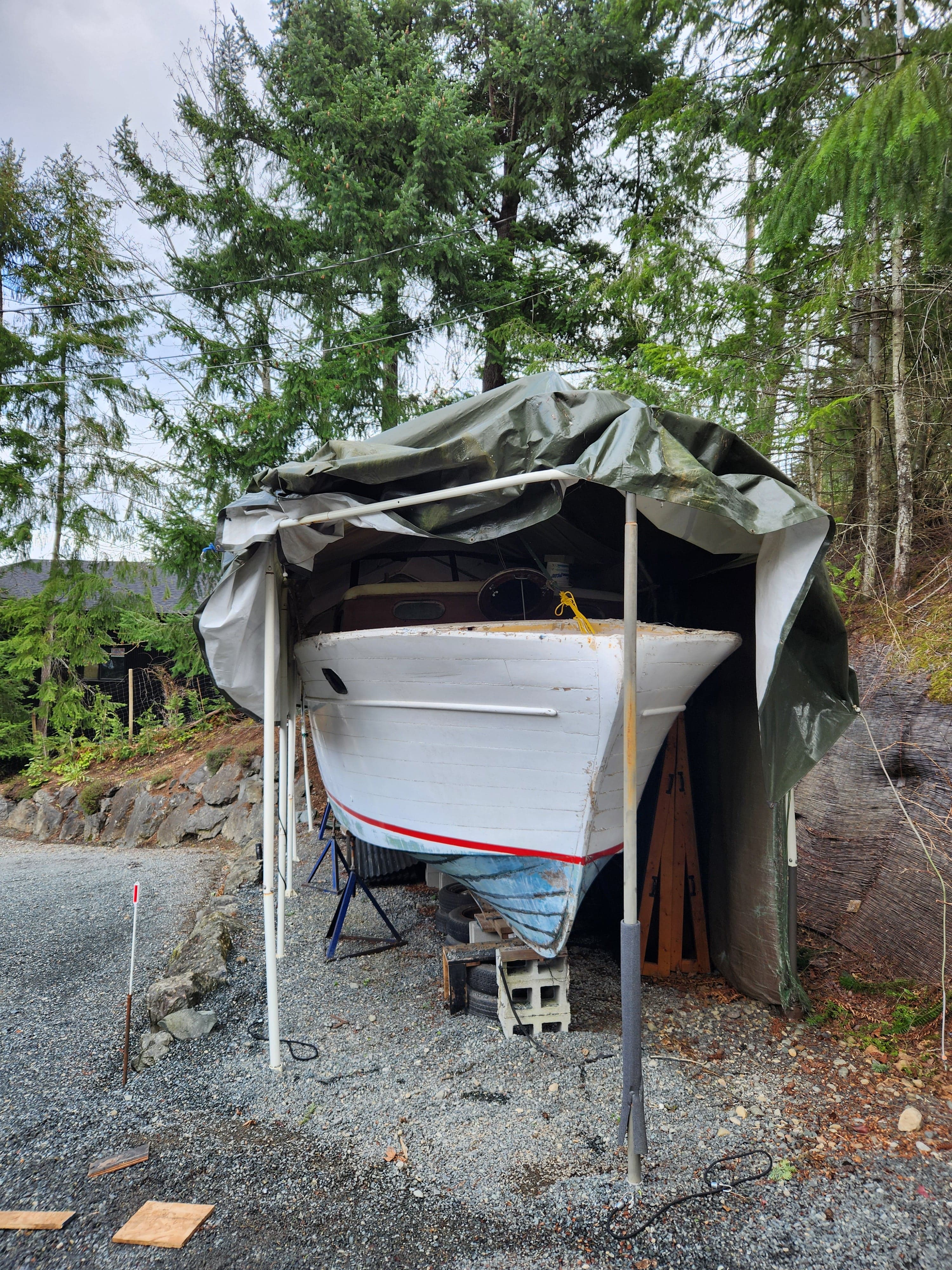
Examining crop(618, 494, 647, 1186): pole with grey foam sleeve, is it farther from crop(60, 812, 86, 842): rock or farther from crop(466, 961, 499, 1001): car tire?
crop(60, 812, 86, 842): rock

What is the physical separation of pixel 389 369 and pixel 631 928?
9264 mm

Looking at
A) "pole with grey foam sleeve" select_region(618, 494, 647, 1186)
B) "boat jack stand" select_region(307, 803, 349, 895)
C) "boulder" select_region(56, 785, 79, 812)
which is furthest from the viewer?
"boulder" select_region(56, 785, 79, 812)

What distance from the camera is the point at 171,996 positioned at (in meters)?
4.23

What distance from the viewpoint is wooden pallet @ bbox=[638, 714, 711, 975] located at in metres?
4.62

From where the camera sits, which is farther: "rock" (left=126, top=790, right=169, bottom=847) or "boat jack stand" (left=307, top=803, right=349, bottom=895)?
"rock" (left=126, top=790, right=169, bottom=847)

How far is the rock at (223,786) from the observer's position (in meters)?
10.7

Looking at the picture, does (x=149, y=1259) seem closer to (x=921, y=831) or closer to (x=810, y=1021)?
(x=810, y=1021)

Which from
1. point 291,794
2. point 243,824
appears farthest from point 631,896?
point 243,824

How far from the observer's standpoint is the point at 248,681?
13.7ft

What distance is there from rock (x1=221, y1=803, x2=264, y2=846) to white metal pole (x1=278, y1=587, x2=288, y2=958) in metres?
4.73

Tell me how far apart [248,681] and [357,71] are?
29.6 ft

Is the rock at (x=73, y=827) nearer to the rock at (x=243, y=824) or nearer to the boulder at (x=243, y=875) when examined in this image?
the rock at (x=243, y=824)

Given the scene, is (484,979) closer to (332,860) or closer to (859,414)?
(332,860)

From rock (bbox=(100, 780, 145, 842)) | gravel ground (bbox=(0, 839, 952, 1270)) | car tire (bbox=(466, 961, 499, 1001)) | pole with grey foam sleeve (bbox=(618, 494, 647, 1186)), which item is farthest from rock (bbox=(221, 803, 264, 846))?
pole with grey foam sleeve (bbox=(618, 494, 647, 1186))
